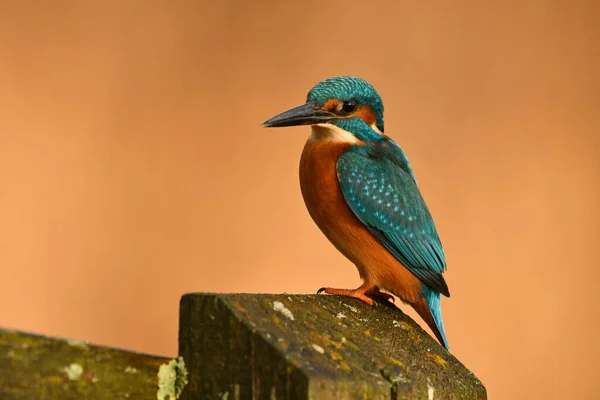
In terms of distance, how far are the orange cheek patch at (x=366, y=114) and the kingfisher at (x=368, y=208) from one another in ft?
0.06

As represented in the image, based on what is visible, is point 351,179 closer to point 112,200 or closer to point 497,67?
point 112,200

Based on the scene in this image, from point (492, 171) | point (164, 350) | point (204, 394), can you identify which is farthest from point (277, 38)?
point (204, 394)

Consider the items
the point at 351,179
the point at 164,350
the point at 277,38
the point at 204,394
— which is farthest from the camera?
the point at 277,38

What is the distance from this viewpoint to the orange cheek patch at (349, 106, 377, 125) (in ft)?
9.61

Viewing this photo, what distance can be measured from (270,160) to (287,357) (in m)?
3.39

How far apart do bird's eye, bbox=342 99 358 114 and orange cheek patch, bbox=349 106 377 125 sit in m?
0.02

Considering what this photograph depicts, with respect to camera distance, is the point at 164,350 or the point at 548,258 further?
the point at 548,258

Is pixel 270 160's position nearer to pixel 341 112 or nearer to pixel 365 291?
pixel 341 112

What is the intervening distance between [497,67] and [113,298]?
2365 mm

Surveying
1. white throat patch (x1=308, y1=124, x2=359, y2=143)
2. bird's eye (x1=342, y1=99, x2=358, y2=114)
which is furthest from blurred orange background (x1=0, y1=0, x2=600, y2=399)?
bird's eye (x1=342, y1=99, x2=358, y2=114)

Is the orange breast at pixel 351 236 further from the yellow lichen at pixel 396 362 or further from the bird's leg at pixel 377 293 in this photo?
the yellow lichen at pixel 396 362

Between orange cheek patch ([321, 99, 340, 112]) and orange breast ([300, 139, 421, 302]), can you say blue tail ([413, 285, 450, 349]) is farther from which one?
orange cheek patch ([321, 99, 340, 112])

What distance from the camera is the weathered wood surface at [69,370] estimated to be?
118cm

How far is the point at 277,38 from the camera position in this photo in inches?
183
